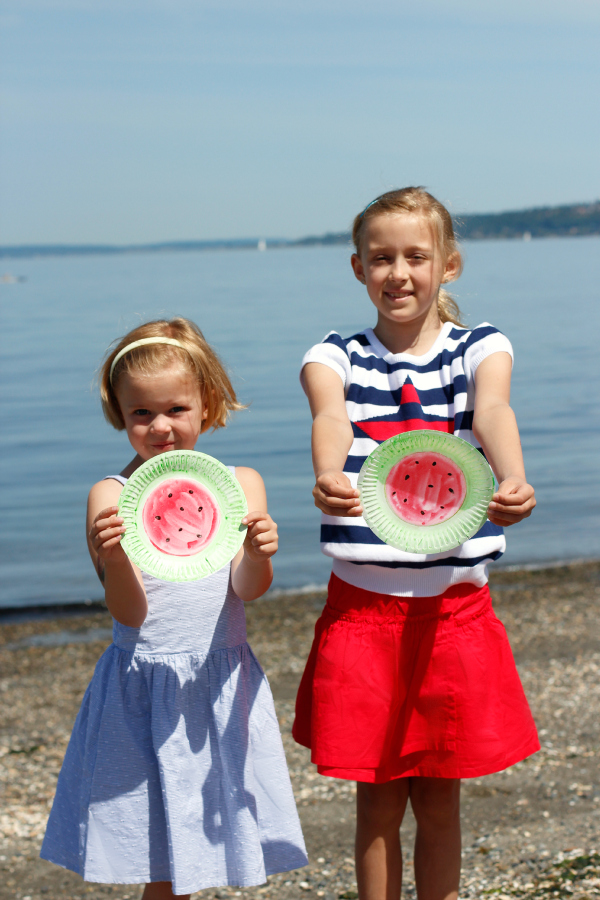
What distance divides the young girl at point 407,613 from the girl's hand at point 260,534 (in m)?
0.22

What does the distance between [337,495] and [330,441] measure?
27cm

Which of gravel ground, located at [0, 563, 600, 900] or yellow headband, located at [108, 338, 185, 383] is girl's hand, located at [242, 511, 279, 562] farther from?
gravel ground, located at [0, 563, 600, 900]

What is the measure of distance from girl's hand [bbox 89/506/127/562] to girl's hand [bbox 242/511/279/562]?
326 mm

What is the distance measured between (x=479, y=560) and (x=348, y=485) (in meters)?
0.56

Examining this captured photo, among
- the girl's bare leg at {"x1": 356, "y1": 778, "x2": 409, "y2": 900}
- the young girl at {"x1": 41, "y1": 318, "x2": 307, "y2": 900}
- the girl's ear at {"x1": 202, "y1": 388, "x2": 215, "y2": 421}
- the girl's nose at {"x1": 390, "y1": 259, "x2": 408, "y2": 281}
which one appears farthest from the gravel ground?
the girl's nose at {"x1": 390, "y1": 259, "x2": 408, "y2": 281}

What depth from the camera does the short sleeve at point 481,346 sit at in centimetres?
257

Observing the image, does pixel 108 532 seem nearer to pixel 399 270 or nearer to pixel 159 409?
pixel 159 409

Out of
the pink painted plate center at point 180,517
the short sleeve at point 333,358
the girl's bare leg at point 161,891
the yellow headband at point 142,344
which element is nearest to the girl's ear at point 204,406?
the yellow headband at point 142,344

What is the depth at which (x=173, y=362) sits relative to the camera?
8.67ft

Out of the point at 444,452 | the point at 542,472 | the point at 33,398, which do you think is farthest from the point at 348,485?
the point at 33,398

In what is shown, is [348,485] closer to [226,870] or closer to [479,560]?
[479,560]

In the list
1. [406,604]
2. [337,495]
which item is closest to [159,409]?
[337,495]

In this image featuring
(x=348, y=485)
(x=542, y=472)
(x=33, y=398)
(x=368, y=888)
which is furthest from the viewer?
(x=33, y=398)

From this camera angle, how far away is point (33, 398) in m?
20.6
